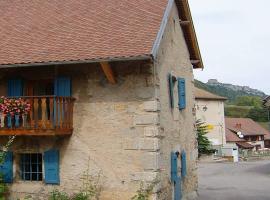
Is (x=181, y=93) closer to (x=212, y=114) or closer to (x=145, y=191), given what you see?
(x=145, y=191)

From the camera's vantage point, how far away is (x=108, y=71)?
1082 cm

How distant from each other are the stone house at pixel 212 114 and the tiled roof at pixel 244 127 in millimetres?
9312

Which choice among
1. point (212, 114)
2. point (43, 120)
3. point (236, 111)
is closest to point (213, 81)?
point (236, 111)

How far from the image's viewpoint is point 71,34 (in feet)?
39.6

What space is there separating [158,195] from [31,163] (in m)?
3.62

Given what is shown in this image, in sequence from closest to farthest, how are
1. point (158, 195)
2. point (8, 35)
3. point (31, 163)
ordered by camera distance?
1. point (158, 195)
2. point (31, 163)
3. point (8, 35)

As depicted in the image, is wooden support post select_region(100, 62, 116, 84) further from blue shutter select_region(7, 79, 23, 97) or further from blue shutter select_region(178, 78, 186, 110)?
blue shutter select_region(178, 78, 186, 110)

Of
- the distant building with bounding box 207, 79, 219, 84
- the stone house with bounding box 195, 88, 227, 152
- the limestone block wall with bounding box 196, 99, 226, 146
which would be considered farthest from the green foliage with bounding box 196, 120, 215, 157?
the distant building with bounding box 207, 79, 219, 84

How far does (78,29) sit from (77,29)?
0.10ft

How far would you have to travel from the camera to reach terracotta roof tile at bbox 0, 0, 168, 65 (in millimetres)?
10805

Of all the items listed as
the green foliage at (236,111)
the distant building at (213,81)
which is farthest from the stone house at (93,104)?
the distant building at (213,81)

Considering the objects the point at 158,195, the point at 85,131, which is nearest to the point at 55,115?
the point at 85,131

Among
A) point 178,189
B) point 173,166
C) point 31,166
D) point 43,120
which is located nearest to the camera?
point 43,120

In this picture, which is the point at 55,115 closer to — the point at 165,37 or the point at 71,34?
the point at 71,34
